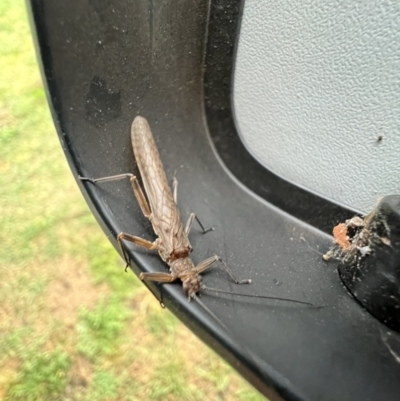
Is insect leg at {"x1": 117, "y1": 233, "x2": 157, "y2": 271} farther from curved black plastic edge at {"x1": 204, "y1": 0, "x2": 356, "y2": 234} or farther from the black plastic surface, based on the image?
curved black plastic edge at {"x1": 204, "y1": 0, "x2": 356, "y2": 234}

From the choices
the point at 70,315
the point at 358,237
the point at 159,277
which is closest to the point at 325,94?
the point at 358,237

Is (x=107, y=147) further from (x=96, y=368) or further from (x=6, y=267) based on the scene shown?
(x=6, y=267)

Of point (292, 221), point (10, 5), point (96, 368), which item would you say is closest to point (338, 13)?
point (292, 221)

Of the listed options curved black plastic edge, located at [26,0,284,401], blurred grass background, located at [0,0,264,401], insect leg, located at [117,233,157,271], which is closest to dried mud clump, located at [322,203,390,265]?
curved black plastic edge, located at [26,0,284,401]

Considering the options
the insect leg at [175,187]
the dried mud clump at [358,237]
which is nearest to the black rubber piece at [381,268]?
the dried mud clump at [358,237]

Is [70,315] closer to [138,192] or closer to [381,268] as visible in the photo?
[138,192]

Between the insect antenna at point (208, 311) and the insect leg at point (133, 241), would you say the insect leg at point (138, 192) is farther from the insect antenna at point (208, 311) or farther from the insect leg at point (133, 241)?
the insect antenna at point (208, 311)
